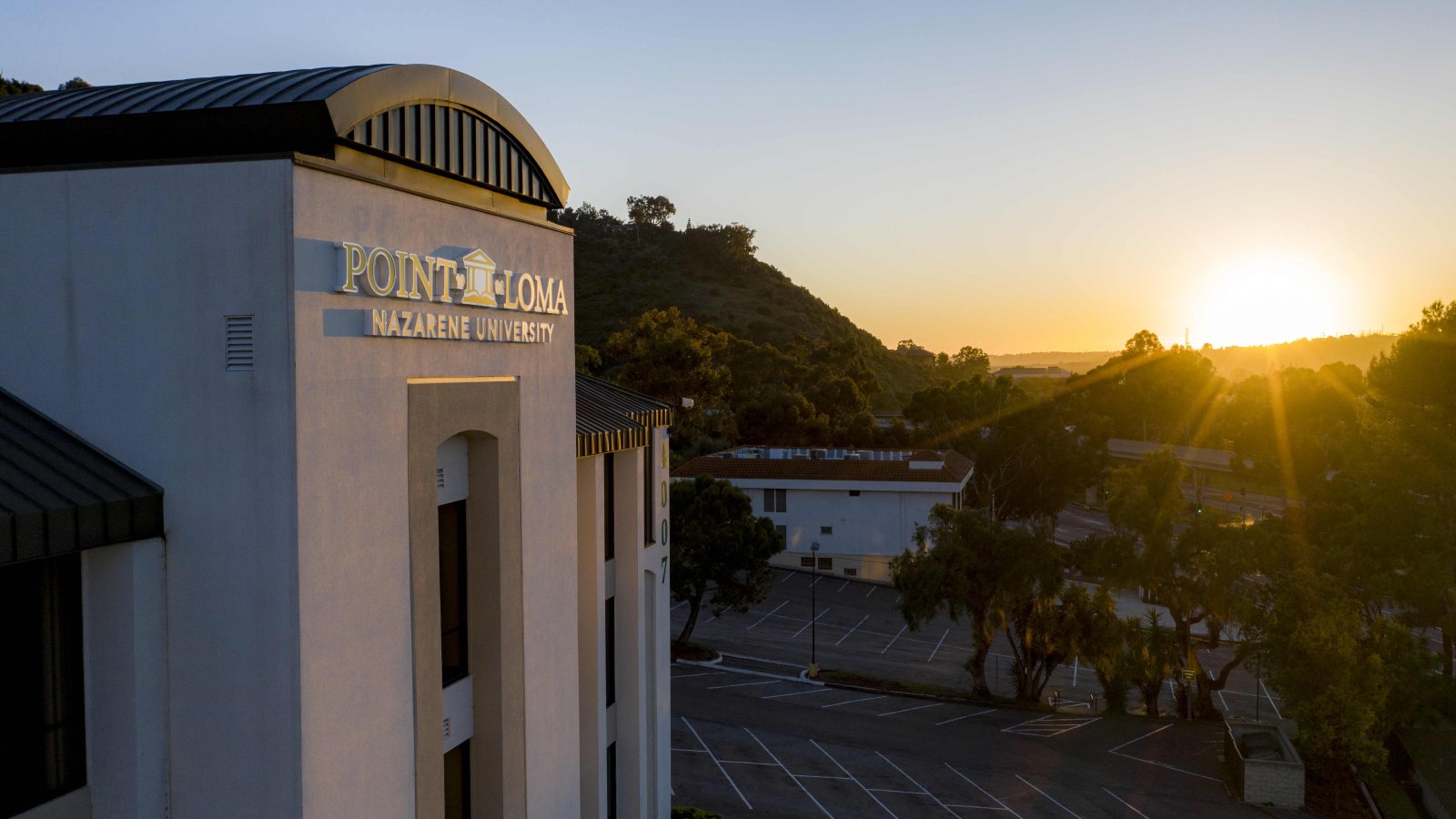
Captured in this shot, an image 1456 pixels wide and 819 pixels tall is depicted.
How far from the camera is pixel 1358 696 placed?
31953 millimetres

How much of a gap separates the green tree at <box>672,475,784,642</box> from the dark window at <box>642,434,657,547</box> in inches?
888

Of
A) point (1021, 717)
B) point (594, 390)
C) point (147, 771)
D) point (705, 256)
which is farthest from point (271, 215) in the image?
point (705, 256)

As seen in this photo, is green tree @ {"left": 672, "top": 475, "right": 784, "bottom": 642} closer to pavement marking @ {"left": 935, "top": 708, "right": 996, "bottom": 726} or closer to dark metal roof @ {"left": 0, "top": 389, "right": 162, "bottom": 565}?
pavement marking @ {"left": 935, "top": 708, "right": 996, "bottom": 726}

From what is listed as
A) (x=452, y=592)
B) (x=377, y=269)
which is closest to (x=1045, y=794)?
(x=452, y=592)

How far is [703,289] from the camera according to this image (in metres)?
150

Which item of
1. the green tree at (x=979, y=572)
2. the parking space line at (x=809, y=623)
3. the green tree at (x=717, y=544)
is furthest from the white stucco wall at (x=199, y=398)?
the parking space line at (x=809, y=623)

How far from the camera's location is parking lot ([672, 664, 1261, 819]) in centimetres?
3000

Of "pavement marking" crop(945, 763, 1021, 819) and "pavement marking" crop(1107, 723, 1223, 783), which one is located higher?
"pavement marking" crop(945, 763, 1021, 819)

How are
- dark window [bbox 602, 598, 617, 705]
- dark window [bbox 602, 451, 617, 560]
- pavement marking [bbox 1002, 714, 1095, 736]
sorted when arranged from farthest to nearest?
pavement marking [bbox 1002, 714, 1095, 736] < dark window [bbox 602, 598, 617, 705] < dark window [bbox 602, 451, 617, 560]

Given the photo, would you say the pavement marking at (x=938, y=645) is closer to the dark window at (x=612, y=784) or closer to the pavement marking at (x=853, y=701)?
the pavement marking at (x=853, y=701)

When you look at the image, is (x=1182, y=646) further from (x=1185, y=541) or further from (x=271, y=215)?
(x=271, y=215)

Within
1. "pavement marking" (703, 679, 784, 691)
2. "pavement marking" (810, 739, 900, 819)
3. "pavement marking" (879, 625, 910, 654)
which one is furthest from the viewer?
"pavement marking" (879, 625, 910, 654)

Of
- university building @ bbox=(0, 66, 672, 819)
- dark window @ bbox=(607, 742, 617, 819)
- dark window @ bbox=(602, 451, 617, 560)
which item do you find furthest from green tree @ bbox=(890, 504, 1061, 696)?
university building @ bbox=(0, 66, 672, 819)

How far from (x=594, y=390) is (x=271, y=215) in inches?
435
